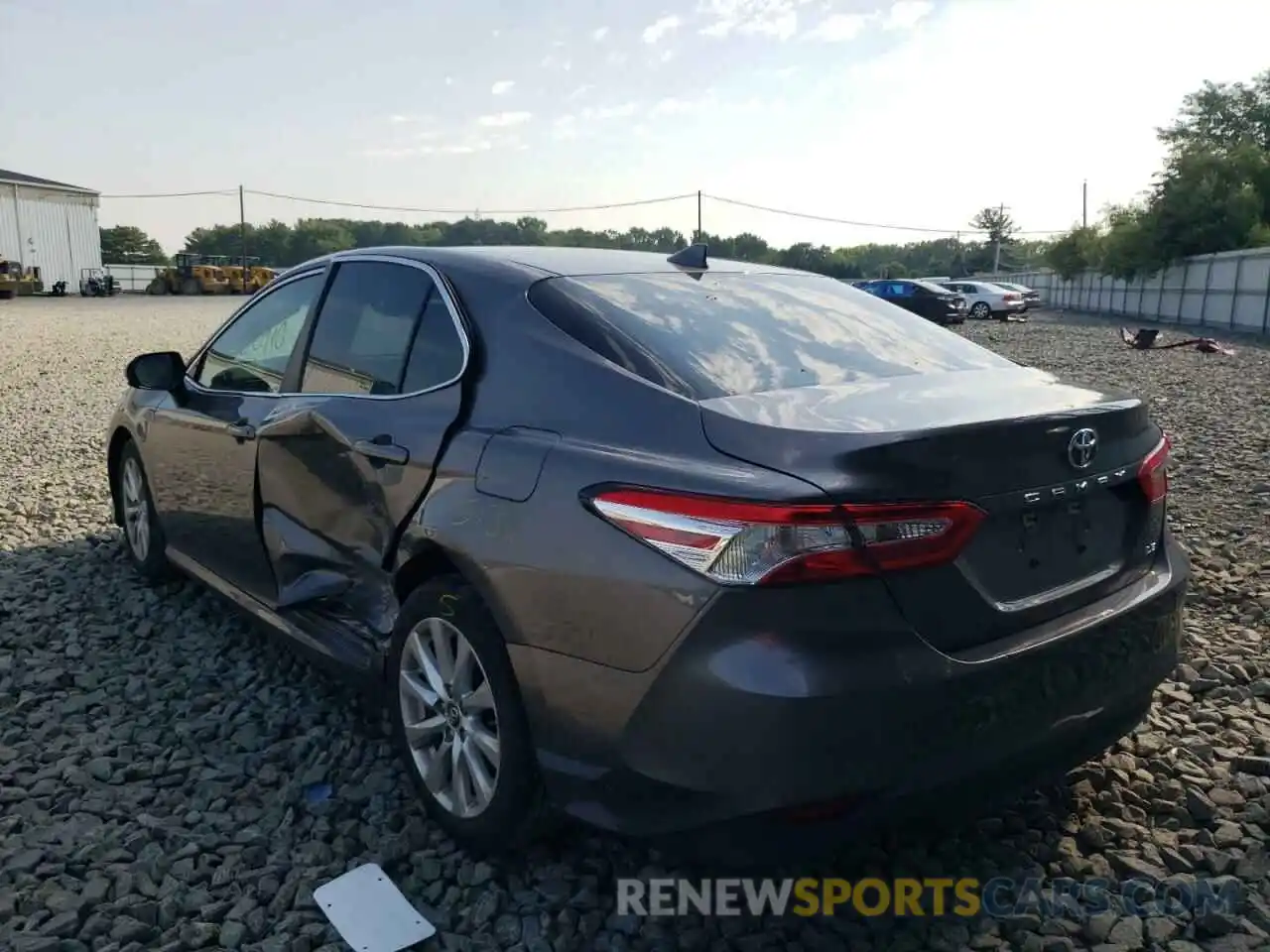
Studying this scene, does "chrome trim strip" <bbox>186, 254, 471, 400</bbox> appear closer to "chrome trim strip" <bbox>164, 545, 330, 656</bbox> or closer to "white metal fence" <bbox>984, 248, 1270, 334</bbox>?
"chrome trim strip" <bbox>164, 545, 330, 656</bbox>

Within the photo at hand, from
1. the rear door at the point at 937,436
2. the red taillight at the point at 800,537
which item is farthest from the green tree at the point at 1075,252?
the red taillight at the point at 800,537

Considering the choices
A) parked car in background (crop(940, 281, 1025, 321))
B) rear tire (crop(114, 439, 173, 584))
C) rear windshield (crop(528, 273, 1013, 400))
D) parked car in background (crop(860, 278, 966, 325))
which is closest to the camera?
rear windshield (crop(528, 273, 1013, 400))

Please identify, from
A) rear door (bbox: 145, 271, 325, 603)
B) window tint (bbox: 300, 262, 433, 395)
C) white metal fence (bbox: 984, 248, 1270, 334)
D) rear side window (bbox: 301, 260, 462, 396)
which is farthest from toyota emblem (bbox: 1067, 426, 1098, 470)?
white metal fence (bbox: 984, 248, 1270, 334)

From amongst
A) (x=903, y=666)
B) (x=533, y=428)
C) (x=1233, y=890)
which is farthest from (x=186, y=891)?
(x=1233, y=890)

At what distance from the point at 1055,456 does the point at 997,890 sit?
1.14m

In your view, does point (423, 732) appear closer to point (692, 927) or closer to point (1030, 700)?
point (692, 927)

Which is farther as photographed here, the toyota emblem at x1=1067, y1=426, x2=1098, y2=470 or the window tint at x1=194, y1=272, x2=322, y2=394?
the window tint at x1=194, y1=272, x2=322, y2=394

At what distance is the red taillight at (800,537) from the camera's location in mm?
2096

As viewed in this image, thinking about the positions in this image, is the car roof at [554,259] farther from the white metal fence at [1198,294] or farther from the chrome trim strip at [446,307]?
the white metal fence at [1198,294]

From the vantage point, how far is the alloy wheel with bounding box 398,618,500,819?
107 inches

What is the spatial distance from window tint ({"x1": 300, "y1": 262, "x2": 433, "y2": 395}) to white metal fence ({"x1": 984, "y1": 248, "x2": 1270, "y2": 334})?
2936 cm

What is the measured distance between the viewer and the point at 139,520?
5133 mm

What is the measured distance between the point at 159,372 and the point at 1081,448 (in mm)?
3688

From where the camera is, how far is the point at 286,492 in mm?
3582
